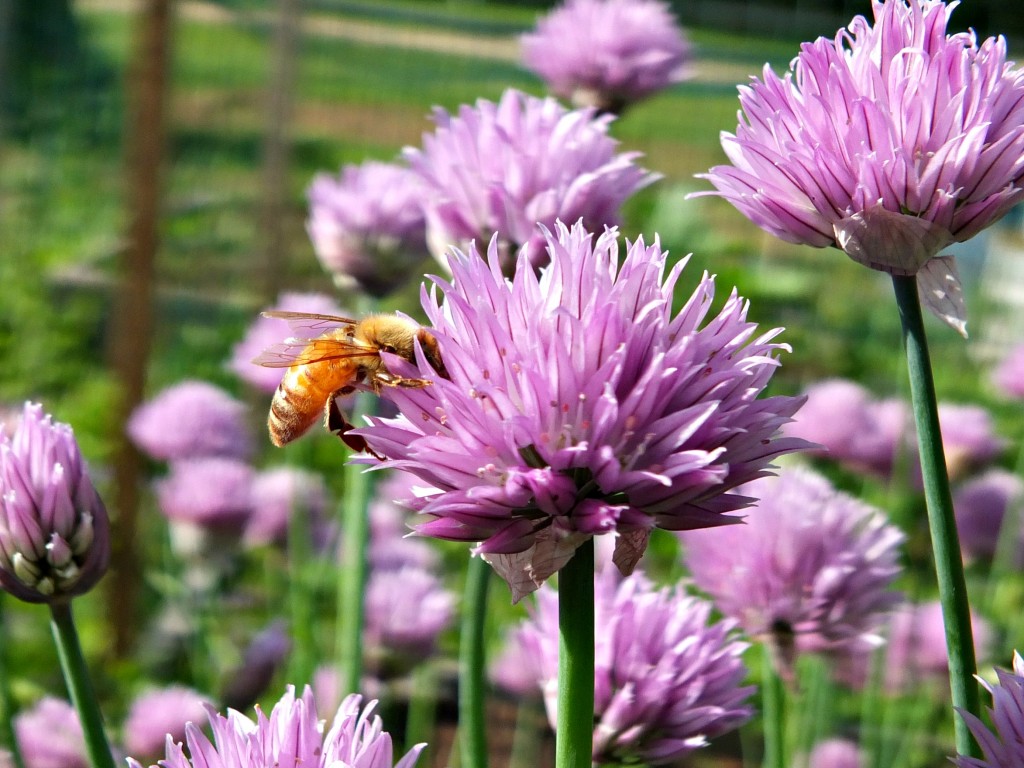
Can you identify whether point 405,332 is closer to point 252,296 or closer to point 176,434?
point 176,434

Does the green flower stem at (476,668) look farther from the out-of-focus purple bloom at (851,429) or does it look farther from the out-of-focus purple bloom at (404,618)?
the out-of-focus purple bloom at (851,429)

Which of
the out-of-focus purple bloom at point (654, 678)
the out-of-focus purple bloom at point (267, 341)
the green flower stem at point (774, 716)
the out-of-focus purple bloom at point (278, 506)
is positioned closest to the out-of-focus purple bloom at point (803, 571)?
the green flower stem at point (774, 716)

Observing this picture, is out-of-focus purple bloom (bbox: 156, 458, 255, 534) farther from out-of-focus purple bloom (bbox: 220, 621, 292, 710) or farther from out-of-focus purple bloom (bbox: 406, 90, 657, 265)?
out-of-focus purple bloom (bbox: 406, 90, 657, 265)

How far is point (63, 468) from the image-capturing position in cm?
86

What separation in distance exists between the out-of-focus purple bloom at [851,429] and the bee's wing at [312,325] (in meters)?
0.92

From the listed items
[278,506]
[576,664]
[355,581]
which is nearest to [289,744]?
[576,664]

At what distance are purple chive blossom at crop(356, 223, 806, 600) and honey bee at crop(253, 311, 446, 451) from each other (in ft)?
0.78

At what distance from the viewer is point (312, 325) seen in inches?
42.1

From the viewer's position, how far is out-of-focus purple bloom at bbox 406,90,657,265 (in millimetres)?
1066

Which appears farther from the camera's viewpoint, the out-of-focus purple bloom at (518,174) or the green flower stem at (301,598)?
the green flower stem at (301,598)

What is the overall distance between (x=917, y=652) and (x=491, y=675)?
27.7 inches

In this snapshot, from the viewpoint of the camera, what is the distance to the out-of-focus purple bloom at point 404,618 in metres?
1.72

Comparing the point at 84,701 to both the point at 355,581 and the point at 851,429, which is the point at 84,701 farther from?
the point at 851,429

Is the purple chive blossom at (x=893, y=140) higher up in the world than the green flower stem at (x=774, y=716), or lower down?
higher up
